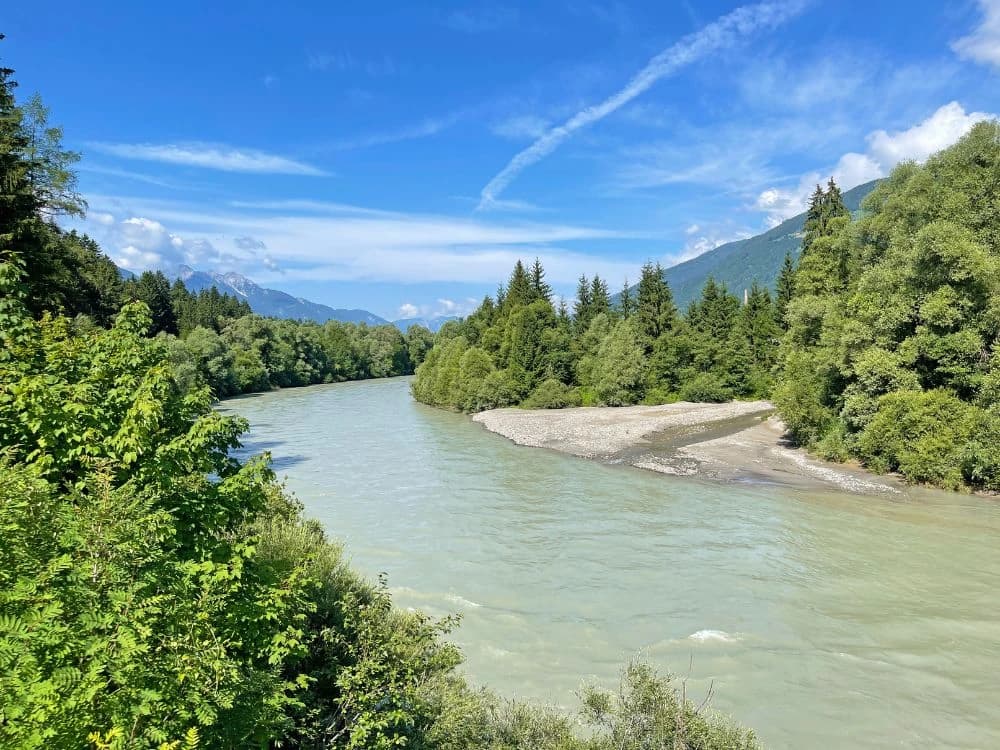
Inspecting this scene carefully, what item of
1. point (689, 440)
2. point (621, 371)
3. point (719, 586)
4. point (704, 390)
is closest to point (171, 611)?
point (719, 586)

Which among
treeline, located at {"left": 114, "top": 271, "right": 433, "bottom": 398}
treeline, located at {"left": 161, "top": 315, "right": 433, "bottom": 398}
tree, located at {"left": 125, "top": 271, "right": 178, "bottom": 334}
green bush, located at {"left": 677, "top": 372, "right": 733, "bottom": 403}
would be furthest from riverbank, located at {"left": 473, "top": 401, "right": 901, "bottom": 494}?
tree, located at {"left": 125, "top": 271, "right": 178, "bottom": 334}

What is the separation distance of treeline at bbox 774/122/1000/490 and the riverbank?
2098 millimetres

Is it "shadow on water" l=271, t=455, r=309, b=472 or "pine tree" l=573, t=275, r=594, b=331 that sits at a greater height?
"pine tree" l=573, t=275, r=594, b=331

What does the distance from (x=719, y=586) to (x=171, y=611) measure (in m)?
14.1

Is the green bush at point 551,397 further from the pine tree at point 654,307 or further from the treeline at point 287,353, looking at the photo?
the treeline at point 287,353

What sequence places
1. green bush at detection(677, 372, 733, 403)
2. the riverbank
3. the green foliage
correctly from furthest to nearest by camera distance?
1. green bush at detection(677, 372, 733, 403)
2. the riverbank
3. the green foliage

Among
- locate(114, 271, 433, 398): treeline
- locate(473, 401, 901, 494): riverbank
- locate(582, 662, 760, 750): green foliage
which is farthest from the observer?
locate(114, 271, 433, 398): treeline

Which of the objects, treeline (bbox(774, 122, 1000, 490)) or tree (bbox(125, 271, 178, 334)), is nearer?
treeline (bbox(774, 122, 1000, 490))

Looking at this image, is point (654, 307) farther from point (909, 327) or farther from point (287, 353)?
point (287, 353)

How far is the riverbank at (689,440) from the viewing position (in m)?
27.5

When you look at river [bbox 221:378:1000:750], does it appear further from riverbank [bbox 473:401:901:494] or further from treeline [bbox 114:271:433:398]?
treeline [bbox 114:271:433:398]

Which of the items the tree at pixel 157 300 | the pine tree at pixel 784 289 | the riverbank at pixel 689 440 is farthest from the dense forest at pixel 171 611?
the tree at pixel 157 300

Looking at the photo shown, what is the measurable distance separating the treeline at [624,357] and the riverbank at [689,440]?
315 cm

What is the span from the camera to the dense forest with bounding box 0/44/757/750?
3738mm
